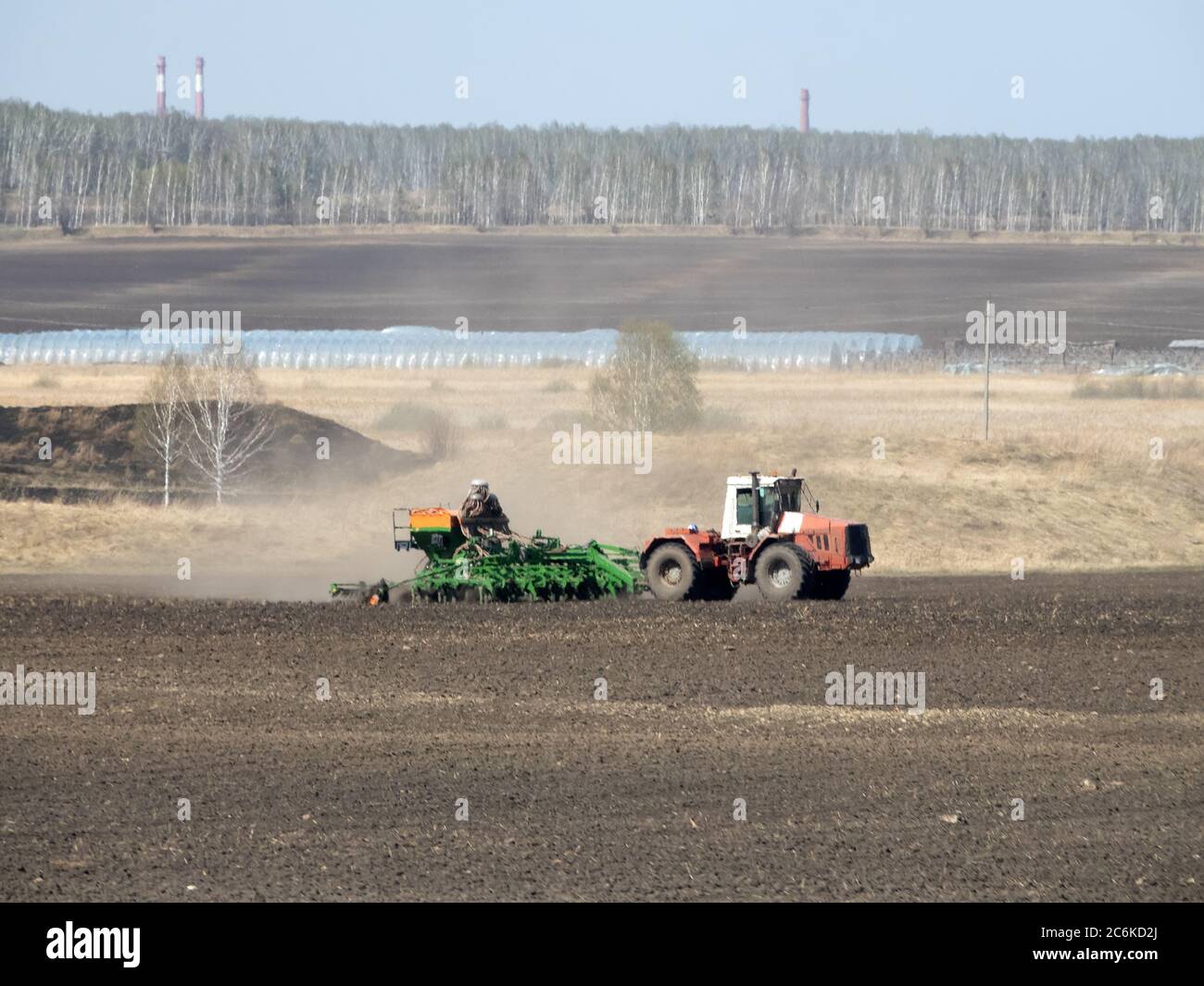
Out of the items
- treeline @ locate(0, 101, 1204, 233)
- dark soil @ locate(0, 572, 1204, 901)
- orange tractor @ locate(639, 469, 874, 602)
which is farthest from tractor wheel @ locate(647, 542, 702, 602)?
treeline @ locate(0, 101, 1204, 233)

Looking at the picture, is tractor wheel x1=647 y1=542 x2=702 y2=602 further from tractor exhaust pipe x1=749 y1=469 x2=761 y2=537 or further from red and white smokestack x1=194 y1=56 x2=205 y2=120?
red and white smokestack x1=194 y1=56 x2=205 y2=120

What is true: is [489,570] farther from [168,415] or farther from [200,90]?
[200,90]

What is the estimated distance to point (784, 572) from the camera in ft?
78.0

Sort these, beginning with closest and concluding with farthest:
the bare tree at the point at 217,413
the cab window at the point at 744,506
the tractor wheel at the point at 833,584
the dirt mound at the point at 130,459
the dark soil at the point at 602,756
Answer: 1. the dark soil at the point at 602,756
2. the cab window at the point at 744,506
3. the tractor wheel at the point at 833,584
4. the bare tree at the point at 217,413
5. the dirt mound at the point at 130,459

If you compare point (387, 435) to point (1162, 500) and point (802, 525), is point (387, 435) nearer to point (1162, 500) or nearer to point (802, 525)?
point (1162, 500)

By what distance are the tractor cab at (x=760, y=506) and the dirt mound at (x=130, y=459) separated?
1726 centimetres

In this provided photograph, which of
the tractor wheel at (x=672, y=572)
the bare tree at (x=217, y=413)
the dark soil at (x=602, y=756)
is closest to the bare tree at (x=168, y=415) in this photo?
the bare tree at (x=217, y=413)

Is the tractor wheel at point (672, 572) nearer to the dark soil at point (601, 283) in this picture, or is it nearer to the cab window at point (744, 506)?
the cab window at point (744, 506)

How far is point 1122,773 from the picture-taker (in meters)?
13.5

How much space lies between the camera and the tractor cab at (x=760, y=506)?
78.4 ft

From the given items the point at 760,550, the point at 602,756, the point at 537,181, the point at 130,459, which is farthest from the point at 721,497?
the point at 537,181

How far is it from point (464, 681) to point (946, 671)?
18.3ft

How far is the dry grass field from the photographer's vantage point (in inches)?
1286

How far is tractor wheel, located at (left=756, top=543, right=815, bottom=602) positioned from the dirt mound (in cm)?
1789
